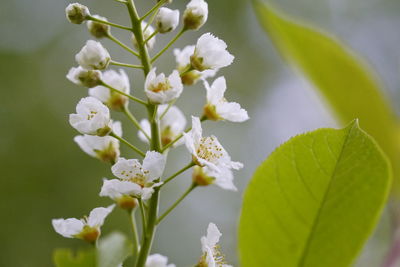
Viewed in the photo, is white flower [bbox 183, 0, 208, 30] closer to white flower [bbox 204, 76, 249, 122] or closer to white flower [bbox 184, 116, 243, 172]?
white flower [bbox 204, 76, 249, 122]

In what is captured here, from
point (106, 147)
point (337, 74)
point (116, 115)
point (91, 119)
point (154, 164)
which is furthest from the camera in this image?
point (116, 115)

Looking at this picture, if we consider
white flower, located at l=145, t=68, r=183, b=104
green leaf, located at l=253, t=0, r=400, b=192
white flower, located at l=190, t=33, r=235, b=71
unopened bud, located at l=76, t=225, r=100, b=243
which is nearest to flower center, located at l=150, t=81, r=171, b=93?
white flower, located at l=145, t=68, r=183, b=104

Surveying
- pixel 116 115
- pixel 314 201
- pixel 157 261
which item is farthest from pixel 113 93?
pixel 116 115

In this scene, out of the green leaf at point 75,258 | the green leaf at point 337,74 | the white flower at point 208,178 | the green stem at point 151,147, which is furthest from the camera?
the green leaf at point 337,74

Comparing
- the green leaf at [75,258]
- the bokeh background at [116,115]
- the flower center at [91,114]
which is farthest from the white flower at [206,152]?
the bokeh background at [116,115]

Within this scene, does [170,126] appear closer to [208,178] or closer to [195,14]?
[208,178]

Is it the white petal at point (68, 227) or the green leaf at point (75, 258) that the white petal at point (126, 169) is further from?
the green leaf at point (75, 258)

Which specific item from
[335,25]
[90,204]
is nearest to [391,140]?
[90,204]
